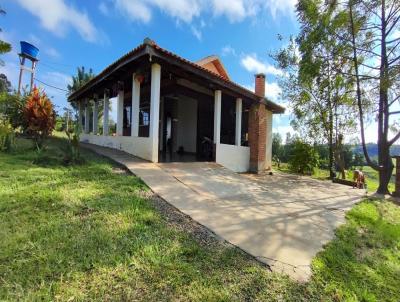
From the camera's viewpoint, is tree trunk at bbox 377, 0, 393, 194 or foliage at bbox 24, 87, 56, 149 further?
tree trunk at bbox 377, 0, 393, 194

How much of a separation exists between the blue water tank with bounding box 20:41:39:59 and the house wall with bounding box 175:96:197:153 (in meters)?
11.3

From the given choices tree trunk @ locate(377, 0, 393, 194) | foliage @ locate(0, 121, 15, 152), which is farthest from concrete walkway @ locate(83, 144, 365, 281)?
tree trunk @ locate(377, 0, 393, 194)

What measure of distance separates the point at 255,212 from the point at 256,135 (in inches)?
305

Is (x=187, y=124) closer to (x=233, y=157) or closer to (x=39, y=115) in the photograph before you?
(x=233, y=157)

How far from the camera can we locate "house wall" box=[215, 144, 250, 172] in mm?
10586

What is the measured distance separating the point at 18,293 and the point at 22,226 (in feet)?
4.50

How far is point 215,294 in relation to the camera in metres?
2.48

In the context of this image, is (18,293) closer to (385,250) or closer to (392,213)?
(385,250)

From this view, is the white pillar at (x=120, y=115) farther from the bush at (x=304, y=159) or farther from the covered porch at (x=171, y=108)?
the bush at (x=304, y=159)

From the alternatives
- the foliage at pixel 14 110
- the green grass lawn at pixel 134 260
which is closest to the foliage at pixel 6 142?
the foliage at pixel 14 110

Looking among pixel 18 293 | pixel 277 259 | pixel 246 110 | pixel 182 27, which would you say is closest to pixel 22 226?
pixel 18 293

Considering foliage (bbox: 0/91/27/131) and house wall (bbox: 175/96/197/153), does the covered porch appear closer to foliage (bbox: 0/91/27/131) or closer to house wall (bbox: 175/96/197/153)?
house wall (bbox: 175/96/197/153)

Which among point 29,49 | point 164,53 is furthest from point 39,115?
point 29,49

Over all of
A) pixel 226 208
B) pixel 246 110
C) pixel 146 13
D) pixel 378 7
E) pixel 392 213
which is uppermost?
pixel 146 13
